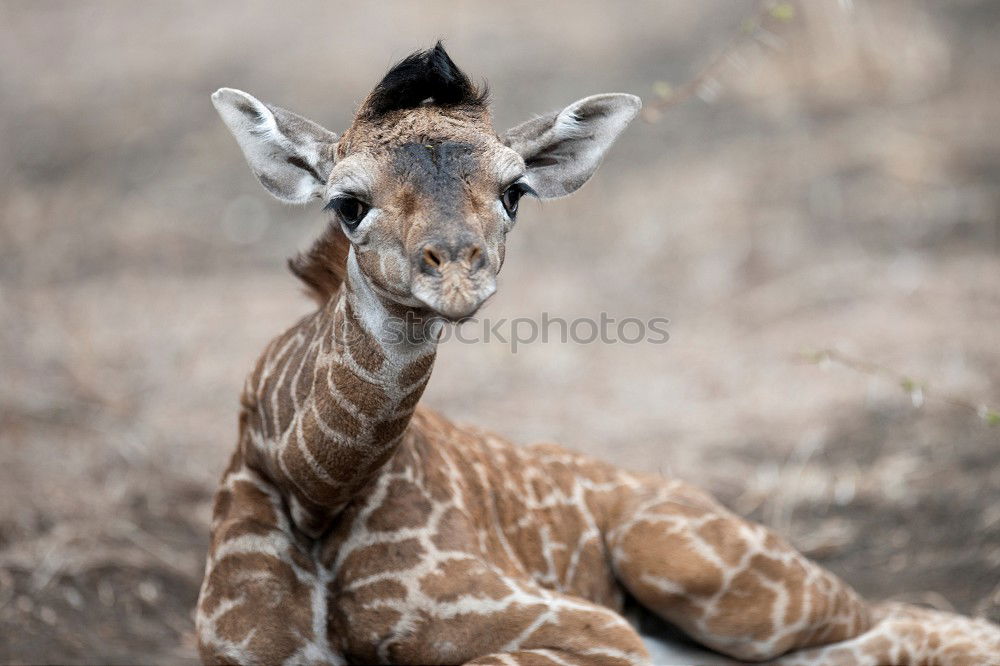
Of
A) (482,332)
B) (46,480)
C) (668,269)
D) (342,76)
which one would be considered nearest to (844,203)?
(668,269)

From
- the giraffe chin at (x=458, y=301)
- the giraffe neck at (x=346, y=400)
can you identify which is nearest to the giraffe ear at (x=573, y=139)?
the giraffe neck at (x=346, y=400)

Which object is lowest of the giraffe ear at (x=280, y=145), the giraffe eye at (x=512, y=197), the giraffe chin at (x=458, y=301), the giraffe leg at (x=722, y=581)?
the giraffe leg at (x=722, y=581)

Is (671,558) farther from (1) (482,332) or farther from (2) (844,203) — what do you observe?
(2) (844,203)

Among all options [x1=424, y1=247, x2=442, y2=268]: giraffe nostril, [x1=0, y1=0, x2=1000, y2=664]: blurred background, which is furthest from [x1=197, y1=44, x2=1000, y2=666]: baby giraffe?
[x1=0, y1=0, x2=1000, y2=664]: blurred background

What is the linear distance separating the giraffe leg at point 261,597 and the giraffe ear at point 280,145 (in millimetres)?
1407

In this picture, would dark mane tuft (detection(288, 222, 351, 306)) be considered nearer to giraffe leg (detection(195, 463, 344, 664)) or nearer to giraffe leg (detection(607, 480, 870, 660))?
giraffe leg (detection(195, 463, 344, 664))

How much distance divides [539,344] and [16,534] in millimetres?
5408

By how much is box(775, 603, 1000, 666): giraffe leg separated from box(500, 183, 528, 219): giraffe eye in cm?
307

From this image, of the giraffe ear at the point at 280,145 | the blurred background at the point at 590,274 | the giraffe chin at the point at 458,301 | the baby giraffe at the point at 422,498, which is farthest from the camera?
the blurred background at the point at 590,274

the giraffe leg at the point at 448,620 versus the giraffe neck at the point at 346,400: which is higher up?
the giraffe neck at the point at 346,400

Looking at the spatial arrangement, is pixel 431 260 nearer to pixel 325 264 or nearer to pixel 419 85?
pixel 419 85

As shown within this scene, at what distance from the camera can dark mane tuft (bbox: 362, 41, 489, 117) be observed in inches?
196

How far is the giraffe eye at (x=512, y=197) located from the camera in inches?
190

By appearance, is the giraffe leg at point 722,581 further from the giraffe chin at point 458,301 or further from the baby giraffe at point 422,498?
the giraffe chin at point 458,301
